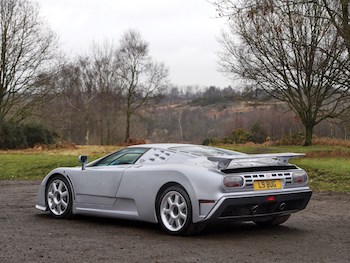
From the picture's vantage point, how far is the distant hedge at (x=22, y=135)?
3856cm

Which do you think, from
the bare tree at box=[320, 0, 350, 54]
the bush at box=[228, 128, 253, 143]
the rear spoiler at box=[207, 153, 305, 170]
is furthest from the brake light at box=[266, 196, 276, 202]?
the bush at box=[228, 128, 253, 143]

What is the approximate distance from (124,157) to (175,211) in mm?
1513

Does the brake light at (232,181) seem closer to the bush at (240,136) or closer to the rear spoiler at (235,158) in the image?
the rear spoiler at (235,158)

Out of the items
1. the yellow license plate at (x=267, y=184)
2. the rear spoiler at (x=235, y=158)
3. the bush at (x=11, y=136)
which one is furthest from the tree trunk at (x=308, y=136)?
the yellow license plate at (x=267, y=184)

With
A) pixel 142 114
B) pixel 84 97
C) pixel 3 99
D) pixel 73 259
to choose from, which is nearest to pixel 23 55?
pixel 3 99

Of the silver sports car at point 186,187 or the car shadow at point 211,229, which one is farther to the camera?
the car shadow at point 211,229

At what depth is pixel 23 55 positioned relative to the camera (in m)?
40.8

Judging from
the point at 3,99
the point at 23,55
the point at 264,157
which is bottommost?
the point at 264,157

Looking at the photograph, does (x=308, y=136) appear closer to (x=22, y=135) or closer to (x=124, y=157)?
(x=22, y=135)

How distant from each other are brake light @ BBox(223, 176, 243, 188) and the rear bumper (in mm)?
157

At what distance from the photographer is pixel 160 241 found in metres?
6.57

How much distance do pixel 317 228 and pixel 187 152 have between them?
220 cm

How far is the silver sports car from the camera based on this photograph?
6703 mm

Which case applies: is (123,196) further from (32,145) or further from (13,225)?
(32,145)
